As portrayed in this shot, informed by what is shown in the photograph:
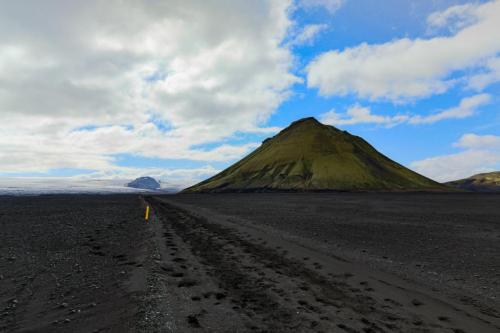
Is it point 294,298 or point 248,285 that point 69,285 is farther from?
point 294,298

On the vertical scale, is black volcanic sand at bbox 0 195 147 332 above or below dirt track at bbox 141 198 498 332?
above

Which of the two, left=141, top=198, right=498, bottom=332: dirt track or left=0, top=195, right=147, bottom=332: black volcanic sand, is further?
left=141, top=198, right=498, bottom=332: dirt track

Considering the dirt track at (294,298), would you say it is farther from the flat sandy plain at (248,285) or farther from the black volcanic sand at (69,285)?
the black volcanic sand at (69,285)

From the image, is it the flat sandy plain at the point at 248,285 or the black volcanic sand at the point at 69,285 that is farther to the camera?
the flat sandy plain at the point at 248,285

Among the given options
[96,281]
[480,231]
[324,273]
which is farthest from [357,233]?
[96,281]

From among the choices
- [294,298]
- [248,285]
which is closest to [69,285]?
[248,285]

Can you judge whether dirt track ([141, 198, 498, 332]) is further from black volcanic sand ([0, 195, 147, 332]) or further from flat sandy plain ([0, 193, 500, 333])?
black volcanic sand ([0, 195, 147, 332])

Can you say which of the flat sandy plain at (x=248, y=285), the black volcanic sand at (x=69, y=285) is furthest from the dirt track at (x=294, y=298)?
the black volcanic sand at (x=69, y=285)

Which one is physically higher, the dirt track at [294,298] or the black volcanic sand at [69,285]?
the black volcanic sand at [69,285]

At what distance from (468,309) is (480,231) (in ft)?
71.6

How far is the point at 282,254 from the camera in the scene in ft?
58.2

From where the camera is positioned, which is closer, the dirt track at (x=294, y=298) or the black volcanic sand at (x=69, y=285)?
the black volcanic sand at (x=69, y=285)

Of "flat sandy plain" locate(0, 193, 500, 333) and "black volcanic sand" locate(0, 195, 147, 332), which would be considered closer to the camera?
"black volcanic sand" locate(0, 195, 147, 332)

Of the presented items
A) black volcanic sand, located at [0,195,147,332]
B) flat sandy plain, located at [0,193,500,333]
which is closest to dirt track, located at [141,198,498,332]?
flat sandy plain, located at [0,193,500,333]
